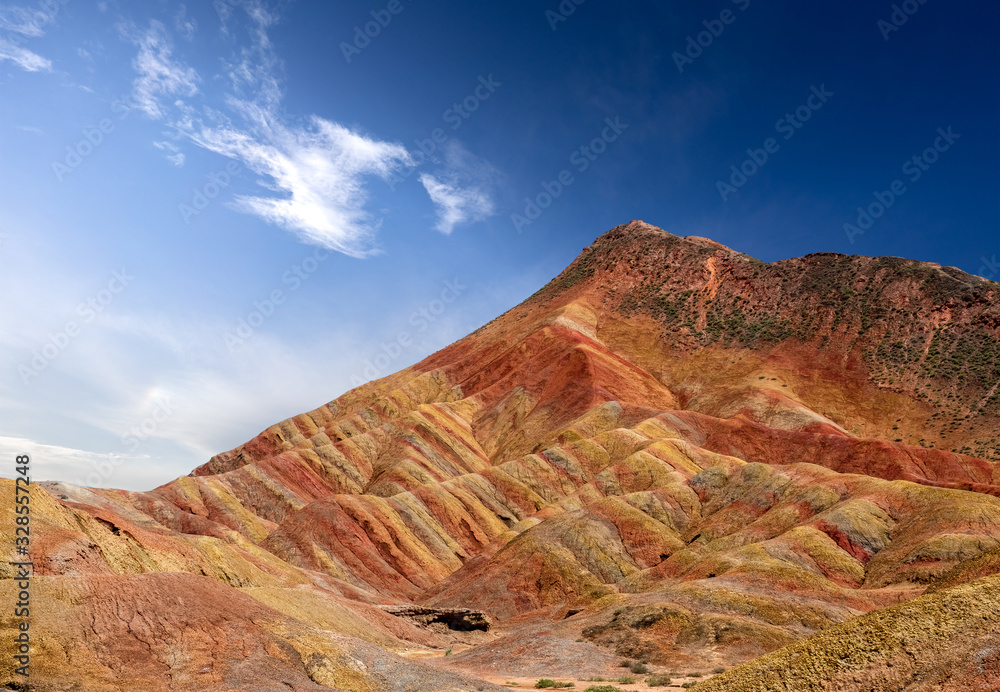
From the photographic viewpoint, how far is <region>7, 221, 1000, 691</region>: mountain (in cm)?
2006

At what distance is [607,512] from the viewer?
2197 inches

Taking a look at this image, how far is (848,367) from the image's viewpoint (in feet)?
342

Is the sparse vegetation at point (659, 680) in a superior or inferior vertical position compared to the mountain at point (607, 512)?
inferior

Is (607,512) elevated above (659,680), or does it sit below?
above

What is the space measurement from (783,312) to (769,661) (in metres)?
120

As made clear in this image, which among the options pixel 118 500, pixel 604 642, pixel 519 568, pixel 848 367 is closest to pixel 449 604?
pixel 519 568

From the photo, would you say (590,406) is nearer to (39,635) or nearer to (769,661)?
(39,635)

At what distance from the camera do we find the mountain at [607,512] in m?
20.1

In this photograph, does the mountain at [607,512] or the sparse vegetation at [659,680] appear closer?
the mountain at [607,512]

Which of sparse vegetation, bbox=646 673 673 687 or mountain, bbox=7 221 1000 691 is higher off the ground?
mountain, bbox=7 221 1000 691

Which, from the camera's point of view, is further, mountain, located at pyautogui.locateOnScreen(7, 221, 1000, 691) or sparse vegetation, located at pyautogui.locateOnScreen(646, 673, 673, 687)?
sparse vegetation, located at pyautogui.locateOnScreen(646, 673, 673, 687)

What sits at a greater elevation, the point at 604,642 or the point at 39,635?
the point at 39,635

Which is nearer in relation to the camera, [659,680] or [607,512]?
[659,680]

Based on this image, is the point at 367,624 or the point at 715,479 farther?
the point at 715,479
